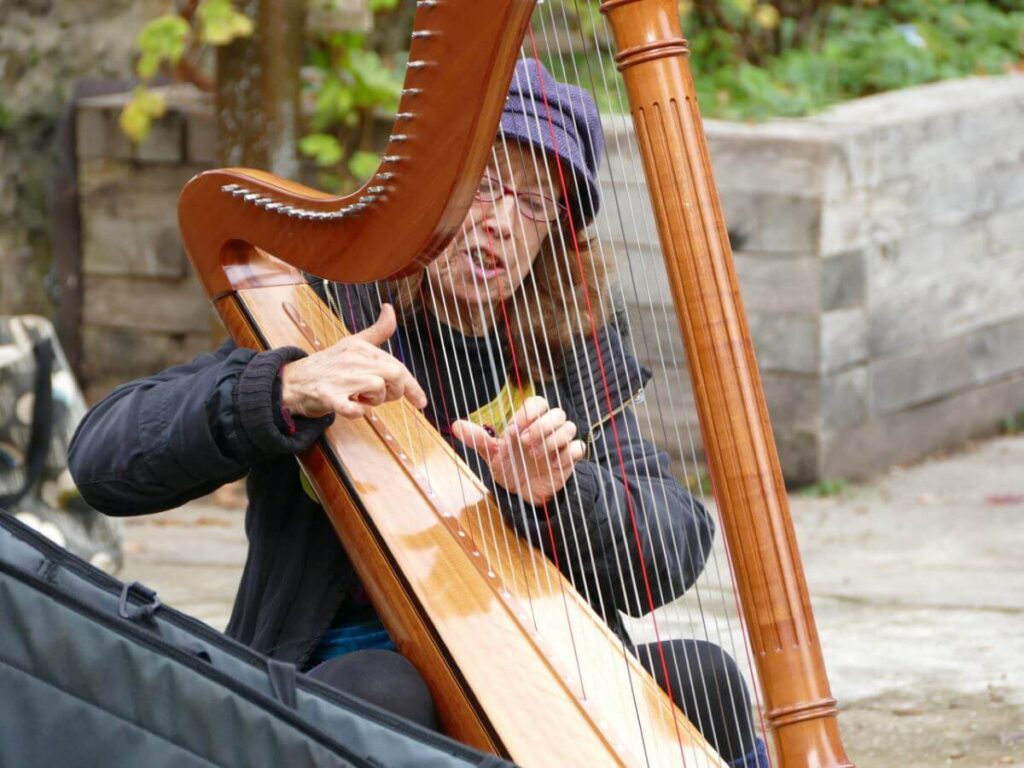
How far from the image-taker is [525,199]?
208 cm

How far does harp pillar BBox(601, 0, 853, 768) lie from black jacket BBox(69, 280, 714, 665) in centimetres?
46

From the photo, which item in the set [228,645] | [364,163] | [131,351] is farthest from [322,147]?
[228,645]

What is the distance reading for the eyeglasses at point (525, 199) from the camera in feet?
6.66

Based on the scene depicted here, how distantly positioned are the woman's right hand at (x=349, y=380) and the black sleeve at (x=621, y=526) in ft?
0.71

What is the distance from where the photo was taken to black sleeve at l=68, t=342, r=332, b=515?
1.96m

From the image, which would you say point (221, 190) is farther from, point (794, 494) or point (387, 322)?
point (794, 494)

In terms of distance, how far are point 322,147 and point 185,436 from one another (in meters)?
3.02

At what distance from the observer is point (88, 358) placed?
5.46 meters

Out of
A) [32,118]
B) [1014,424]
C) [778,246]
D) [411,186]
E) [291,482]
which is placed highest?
[32,118]

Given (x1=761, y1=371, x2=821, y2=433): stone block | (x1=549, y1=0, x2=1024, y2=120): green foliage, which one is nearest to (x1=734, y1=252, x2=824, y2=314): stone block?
(x1=761, y1=371, x2=821, y2=433): stone block

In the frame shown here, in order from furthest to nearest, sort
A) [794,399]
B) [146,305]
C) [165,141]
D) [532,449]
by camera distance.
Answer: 1. [146,305]
2. [165,141]
3. [794,399]
4. [532,449]

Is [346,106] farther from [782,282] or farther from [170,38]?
[782,282]

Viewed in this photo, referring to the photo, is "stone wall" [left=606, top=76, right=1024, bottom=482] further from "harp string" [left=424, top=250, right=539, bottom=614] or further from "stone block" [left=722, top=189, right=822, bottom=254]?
"harp string" [left=424, top=250, right=539, bottom=614]

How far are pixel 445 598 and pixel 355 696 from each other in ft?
0.61
